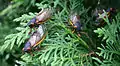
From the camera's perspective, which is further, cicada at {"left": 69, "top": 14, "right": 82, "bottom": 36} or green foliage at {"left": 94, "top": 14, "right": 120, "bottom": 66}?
cicada at {"left": 69, "top": 14, "right": 82, "bottom": 36}

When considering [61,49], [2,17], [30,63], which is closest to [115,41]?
[61,49]

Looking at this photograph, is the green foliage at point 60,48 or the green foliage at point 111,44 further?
the green foliage at point 60,48

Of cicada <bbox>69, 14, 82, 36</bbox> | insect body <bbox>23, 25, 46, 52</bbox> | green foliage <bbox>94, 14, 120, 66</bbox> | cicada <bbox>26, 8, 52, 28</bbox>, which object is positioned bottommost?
green foliage <bbox>94, 14, 120, 66</bbox>

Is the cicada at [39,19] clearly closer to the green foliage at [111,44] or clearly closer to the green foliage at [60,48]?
the green foliage at [60,48]

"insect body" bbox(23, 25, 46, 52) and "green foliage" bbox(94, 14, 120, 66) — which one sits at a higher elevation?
"insect body" bbox(23, 25, 46, 52)

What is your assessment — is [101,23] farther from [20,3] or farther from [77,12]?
[20,3]

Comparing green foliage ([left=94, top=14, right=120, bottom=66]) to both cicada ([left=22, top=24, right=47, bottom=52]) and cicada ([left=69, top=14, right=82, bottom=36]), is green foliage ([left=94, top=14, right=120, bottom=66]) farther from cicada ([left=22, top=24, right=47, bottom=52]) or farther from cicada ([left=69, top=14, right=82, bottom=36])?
cicada ([left=22, top=24, right=47, bottom=52])

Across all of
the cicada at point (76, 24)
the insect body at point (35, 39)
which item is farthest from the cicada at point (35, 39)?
the cicada at point (76, 24)

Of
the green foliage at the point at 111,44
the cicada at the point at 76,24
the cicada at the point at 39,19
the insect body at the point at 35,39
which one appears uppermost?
Answer: the cicada at the point at 39,19

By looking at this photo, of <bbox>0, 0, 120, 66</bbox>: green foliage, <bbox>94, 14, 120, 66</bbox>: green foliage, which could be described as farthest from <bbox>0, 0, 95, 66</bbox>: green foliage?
<bbox>94, 14, 120, 66</bbox>: green foliage
